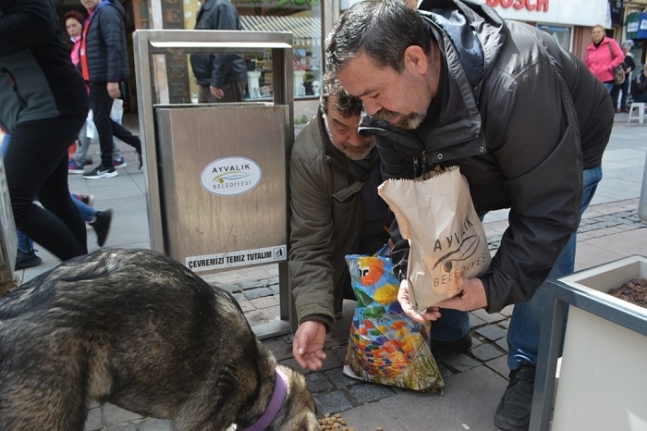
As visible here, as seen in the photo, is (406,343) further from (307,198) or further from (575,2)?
(575,2)

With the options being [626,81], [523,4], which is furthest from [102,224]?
[626,81]

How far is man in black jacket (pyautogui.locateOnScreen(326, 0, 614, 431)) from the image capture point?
A: 72.6 inches

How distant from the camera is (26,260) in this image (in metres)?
4.34

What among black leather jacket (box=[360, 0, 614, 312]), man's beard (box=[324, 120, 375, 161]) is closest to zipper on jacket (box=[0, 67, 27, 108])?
man's beard (box=[324, 120, 375, 161])

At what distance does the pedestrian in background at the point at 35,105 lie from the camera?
3020 millimetres

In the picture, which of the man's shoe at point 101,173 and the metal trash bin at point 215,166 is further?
the man's shoe at point 101,173

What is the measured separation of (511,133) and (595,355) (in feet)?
2.55

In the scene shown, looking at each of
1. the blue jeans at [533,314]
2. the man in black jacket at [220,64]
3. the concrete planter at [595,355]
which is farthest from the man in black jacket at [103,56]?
the concrete planter at [595,355]

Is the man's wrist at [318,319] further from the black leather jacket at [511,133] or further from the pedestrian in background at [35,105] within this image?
the pedestrian in background at [35,105]

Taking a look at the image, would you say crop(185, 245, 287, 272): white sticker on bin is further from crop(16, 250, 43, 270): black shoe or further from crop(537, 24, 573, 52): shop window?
crop(537, 24, 573, 52): shop window

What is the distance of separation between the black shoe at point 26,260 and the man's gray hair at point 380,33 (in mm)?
3516

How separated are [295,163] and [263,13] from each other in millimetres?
10266

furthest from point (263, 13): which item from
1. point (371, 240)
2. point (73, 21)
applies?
point (371, 240)

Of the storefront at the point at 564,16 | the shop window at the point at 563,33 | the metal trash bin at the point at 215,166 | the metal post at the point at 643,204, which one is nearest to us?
the metal trash bin at the point at 215,166
